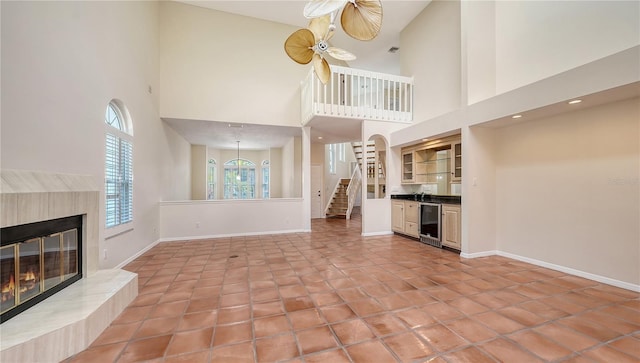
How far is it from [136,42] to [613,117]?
7.26 meters

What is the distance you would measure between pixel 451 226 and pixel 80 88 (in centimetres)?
586

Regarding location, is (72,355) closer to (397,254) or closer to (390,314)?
(390,314)

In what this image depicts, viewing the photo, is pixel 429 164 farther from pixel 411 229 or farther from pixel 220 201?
pixel 220 201

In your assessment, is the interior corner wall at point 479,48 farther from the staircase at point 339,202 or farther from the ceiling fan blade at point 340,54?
the staircase at point 339,202

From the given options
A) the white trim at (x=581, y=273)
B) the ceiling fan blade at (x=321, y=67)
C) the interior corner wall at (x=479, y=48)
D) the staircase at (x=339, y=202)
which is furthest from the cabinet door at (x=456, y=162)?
the staircase at (x=339, y=202)

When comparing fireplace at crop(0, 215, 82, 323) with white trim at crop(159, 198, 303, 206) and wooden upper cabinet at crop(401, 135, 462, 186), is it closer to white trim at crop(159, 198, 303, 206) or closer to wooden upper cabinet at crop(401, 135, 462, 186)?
white trim at crop(159, 198, 303, 206)

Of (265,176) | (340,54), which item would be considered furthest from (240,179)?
(340,54)

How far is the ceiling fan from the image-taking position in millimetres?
2334

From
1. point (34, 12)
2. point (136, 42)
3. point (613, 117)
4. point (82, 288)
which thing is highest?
point (136, 42)

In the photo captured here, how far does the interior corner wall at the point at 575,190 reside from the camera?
111 inches

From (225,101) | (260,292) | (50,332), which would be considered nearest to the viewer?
(50,332)

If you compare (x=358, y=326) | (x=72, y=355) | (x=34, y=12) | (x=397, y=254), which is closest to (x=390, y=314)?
(x=358, y=326)

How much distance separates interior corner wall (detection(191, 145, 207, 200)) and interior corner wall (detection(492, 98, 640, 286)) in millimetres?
9150

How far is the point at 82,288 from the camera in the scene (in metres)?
2.32
